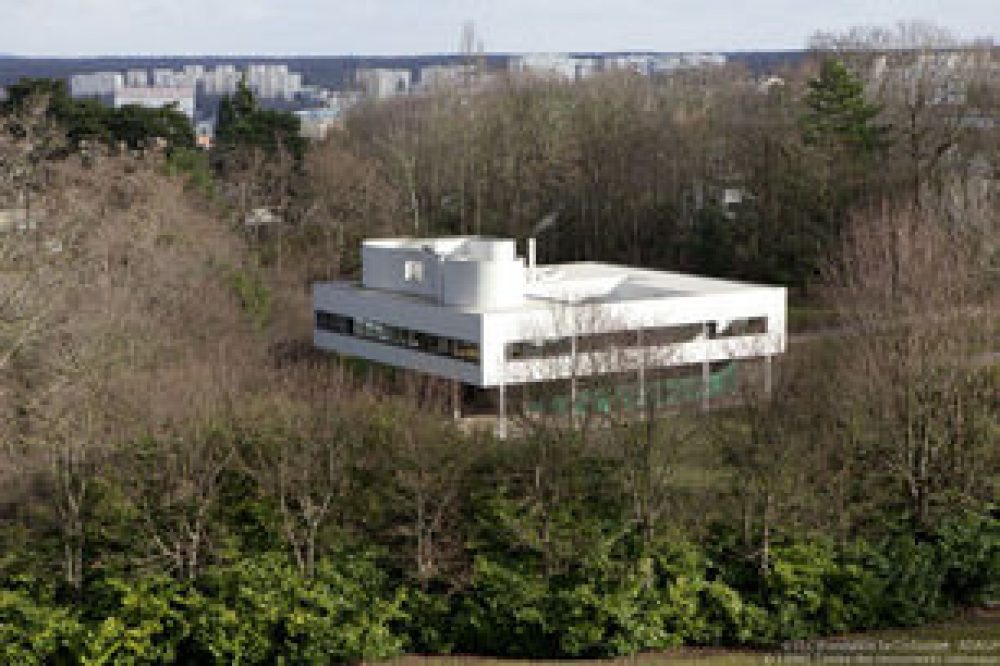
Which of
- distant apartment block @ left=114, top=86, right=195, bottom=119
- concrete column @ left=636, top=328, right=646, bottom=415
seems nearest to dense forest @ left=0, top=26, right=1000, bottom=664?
concrete column @ left=636, top=328, right=646, bottom=415

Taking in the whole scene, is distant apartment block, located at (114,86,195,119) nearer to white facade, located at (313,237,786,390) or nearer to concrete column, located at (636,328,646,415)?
white facade, located at (313,237,786,390)

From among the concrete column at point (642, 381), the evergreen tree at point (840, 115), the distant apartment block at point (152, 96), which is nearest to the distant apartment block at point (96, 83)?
the distant apartment block at point (152, 96)

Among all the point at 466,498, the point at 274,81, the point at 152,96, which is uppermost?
the point at 274,81

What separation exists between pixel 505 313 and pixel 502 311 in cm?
60

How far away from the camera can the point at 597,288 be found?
36.7m

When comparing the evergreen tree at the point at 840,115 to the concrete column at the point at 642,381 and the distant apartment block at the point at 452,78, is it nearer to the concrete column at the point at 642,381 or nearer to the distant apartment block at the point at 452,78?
the distant apartment block at the point at 452,78

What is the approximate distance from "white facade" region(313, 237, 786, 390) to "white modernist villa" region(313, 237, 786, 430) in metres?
0.03

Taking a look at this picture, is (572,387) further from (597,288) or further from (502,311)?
(597,288)

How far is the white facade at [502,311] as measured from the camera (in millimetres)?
32250

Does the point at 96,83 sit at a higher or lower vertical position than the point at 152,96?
higher

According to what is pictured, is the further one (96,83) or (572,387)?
(96,83)

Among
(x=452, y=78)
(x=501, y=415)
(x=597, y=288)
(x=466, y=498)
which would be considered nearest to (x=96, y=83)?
(x=452, y=78)

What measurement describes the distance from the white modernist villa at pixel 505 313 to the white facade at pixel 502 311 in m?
0.03

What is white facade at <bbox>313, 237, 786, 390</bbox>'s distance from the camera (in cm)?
3225
